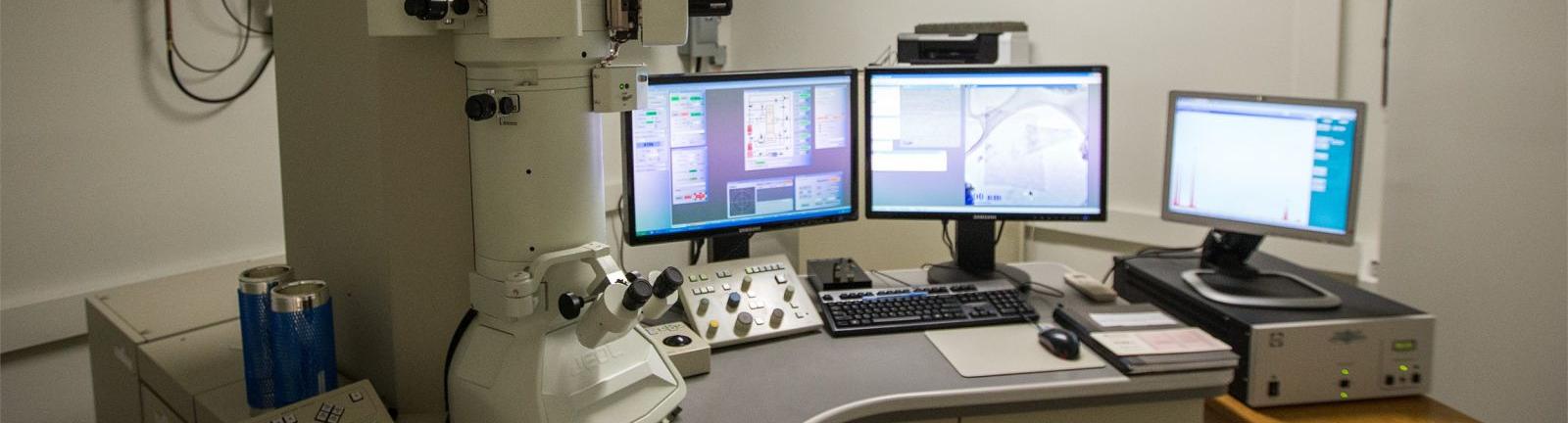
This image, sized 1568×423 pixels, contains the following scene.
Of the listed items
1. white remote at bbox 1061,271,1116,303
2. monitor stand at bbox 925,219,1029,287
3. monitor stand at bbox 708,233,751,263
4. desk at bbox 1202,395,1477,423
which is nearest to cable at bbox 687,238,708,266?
monitor stand at bbox 708,233,751,263

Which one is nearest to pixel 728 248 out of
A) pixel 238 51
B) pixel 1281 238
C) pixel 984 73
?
pixel 984 73

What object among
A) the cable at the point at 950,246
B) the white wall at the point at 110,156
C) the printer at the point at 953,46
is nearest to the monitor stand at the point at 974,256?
the cable at the point at 950,246

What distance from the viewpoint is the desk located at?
1.74m

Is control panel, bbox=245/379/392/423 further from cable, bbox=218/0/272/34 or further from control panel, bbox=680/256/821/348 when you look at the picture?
cable, bbox=218/0/272/34

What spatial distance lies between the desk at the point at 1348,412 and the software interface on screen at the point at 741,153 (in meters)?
0.78

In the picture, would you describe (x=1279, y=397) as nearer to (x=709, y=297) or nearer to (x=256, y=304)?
(x=709, y=297)

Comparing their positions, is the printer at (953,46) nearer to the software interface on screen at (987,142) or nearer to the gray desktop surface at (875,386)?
the software interface on screen at (987,142)

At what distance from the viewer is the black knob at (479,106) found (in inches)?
50.4

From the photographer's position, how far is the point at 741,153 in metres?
1.93

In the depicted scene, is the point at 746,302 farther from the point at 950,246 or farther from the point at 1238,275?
the point at 1238,275

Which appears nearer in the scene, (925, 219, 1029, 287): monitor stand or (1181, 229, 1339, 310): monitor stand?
(1181, 229, 1339, 310): monitor stand

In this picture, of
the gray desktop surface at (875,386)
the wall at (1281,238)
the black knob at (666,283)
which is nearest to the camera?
the black knob at (666,283)

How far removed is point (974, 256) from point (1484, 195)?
112 cm

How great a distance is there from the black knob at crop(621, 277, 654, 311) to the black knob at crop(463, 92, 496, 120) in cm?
27
